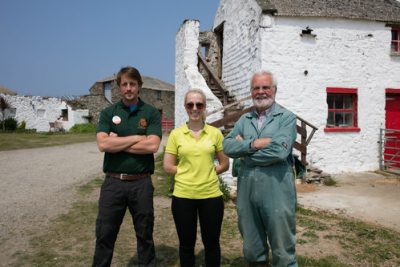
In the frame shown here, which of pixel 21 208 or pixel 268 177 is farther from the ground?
pixel 268 177

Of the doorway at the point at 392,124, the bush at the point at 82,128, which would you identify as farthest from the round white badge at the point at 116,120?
the bush at the point at 82,128

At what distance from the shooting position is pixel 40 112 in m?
31.0

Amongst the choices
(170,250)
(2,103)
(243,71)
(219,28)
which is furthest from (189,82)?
(2,103)

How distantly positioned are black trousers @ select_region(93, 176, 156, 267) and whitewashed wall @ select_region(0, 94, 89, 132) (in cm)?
3025

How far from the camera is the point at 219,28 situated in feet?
42.4

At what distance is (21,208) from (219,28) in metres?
9.45

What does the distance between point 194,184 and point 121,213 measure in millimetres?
743

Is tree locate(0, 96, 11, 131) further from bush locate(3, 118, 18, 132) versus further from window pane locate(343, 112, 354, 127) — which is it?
window pane locate(343, 112, 354, 127)

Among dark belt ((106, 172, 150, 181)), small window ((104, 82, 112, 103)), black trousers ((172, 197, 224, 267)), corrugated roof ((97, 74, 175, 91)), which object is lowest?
black trousers ((172, 197, 224, 267))

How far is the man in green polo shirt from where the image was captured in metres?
3.06

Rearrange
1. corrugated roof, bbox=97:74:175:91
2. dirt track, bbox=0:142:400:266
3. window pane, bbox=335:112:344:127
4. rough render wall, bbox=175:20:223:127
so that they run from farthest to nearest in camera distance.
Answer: corrugated roof, bbox=97:74:175:91 < rough render wall, bbox=175:20:223:127 < window pane, bbox=335:112:344:127 < dirt track, bbox=0:142:400:266

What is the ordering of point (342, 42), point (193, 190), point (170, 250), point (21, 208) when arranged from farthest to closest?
point (342, 42)
point (21, 208)
point (170, 250)
point (193, 190)

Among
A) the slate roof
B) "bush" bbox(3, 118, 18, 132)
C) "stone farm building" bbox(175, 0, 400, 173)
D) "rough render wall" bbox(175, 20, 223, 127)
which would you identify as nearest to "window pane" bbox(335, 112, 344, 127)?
"stone farm building" bbox(175, 0, 400, 173)

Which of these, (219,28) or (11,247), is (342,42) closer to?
(219,28)
